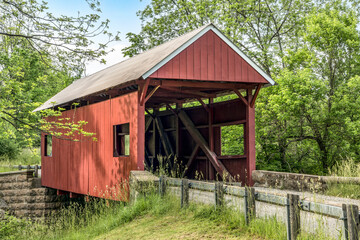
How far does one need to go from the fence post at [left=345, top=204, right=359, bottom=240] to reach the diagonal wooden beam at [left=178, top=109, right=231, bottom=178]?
746 cm

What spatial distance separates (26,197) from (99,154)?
7.69 m

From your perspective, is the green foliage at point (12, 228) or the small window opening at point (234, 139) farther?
the small window opening at point (234, 139)

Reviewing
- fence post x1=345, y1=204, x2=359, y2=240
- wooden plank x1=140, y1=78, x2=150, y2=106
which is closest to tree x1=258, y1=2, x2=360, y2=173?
wooden plank x1=140, y1=78, x2=150, y2=106

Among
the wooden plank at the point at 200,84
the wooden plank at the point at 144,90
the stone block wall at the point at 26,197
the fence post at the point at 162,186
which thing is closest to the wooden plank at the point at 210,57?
the wooden plank at the point at 200,84

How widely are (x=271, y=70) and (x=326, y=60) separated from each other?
391cm

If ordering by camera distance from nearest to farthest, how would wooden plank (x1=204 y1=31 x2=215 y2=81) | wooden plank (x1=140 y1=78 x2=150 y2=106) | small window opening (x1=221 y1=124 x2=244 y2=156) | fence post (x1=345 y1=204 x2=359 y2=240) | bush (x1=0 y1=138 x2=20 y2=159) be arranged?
fence post (x1=345 y1=204 x2=359 y2=240)
wooden plank (x1=140 y1=78 x2=150 y2=106)
wooden plank (x1=204 y1=31 x2=215 y2=81)
small window opening (x1=221 y1=124 x2=244 y2=156)
bush (x1=0 y1=138 x2=20 y2=159)

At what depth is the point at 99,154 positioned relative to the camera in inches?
529

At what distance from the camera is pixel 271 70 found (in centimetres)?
2270

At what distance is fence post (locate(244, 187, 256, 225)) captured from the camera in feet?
22.5

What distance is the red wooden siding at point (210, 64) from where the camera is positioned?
11.1 meters

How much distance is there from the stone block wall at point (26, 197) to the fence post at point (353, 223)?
15.9 meters

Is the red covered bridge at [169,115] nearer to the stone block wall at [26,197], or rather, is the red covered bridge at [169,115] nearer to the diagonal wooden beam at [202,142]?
the diagonal wooden beam at [202,142]

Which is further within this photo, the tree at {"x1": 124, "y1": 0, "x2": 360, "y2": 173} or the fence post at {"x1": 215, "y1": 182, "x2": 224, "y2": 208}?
the tree at {"x1": 124, "y1": 0, "x2": 360, "y2": 173}

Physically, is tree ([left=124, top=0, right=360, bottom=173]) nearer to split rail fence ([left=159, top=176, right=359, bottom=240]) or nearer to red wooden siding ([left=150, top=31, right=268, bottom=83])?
red wooden siding ([left=150, top=31, right=268, bottom=83])
